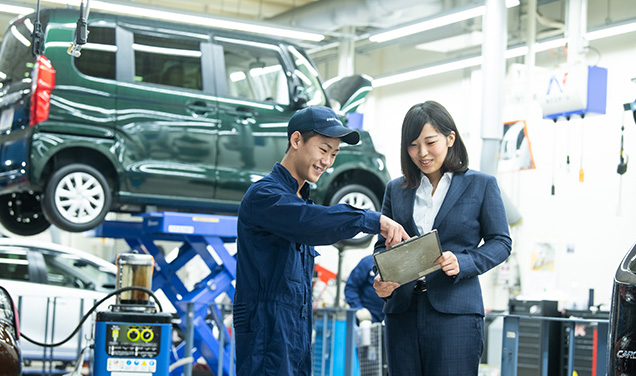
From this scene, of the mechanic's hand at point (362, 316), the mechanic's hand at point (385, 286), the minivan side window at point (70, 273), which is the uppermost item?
the mechanic's hand at point (385, 286)

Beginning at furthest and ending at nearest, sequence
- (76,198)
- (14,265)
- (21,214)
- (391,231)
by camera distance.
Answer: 1. (14,265)
2. (21,214)
3. (76,198)
4. (391,231)

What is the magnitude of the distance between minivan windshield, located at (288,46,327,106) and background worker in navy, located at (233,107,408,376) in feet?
16.1

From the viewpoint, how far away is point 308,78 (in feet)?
24.6

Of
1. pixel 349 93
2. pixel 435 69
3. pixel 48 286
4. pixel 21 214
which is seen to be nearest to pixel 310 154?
pixel 349 93

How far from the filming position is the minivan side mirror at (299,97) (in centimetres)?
725

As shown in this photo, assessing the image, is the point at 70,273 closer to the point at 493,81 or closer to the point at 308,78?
the point at 308,78

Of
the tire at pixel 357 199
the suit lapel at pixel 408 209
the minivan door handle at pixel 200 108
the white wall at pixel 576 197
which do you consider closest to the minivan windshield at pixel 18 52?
the minivan door handle at pixel 200 108

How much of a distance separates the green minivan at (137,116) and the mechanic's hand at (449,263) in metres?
4.50

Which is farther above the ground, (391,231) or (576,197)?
(576,197)

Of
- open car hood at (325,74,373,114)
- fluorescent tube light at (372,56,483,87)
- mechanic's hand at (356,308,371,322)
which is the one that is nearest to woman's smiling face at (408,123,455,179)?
mechanic's hand at (356,308,371,322)

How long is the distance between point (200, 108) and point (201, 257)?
1257 millimetres

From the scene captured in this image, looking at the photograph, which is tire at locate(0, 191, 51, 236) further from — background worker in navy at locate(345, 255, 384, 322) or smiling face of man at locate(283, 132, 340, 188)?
smiling face of man at locate(283, 132, 340, 188)

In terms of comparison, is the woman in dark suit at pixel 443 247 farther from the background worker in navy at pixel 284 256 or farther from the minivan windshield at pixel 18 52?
the minivan windshield at pixel 18 52

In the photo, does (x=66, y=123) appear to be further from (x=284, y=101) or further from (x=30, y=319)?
(x=30, y=319)
